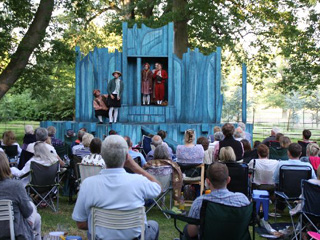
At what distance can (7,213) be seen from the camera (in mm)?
3572

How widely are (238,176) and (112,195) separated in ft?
9.12

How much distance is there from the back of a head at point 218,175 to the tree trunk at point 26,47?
392 inches

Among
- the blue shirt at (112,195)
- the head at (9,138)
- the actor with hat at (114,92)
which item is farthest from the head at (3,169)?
the actor with hat at (114,92)

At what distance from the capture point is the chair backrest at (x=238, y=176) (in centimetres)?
562

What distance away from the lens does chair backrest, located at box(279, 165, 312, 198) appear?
222 inches

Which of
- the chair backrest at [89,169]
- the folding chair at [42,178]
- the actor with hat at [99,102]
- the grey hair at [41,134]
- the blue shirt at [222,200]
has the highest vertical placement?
the actor with hat at [99,102]

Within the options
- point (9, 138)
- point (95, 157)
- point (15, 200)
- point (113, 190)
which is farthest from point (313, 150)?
point (9, 138)

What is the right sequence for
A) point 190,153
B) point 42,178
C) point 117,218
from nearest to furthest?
point 117,218, point 42,178, point 190,153

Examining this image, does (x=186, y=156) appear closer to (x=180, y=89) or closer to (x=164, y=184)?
(x=164, y=184)

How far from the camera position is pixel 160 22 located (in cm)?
1825

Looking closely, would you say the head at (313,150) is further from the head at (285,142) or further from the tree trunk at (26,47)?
the tree trunk at (26,47)

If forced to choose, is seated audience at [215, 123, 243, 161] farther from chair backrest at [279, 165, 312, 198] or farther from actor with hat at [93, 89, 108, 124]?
actor with hat at [93, 89, 108, 124]

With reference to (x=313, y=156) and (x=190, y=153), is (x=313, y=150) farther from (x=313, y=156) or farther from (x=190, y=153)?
(x=190, y=153)

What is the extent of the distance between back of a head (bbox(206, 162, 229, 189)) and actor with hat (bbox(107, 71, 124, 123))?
10.3m
